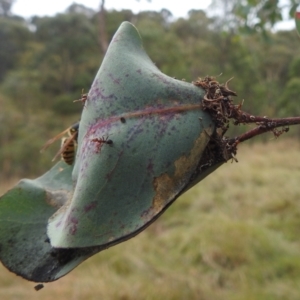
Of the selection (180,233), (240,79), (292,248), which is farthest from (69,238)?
(240,79)

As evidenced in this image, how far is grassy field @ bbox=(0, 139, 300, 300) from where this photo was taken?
2.93 metres

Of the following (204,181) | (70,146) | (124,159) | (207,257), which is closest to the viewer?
(124,159)

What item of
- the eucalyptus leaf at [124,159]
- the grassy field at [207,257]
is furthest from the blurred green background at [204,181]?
the eucalyptus leaf at [124,159]

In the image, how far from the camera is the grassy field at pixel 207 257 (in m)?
2.93

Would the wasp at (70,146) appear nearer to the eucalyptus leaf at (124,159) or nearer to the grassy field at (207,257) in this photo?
the eucalyptus leaf at (124,159)

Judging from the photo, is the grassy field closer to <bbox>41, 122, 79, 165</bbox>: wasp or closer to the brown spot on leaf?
<bbox>41, 122, 79, 165</bbox>: wasp

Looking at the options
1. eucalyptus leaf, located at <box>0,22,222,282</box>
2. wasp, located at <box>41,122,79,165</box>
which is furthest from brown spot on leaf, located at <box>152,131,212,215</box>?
wasp, located at <box>41,122,79,165</box>

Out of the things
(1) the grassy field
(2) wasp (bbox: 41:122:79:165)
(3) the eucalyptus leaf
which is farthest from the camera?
(1) the grassy field

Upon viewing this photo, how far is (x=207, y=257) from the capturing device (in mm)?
3361

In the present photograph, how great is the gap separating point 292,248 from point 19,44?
9215 millimetres

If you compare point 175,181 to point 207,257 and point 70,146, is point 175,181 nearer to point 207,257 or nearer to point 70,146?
point 70,146

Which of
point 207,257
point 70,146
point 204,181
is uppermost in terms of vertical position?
point 70,146

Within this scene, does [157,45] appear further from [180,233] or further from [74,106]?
[180,233]

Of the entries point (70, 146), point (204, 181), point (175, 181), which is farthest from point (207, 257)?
point (175, 181)
